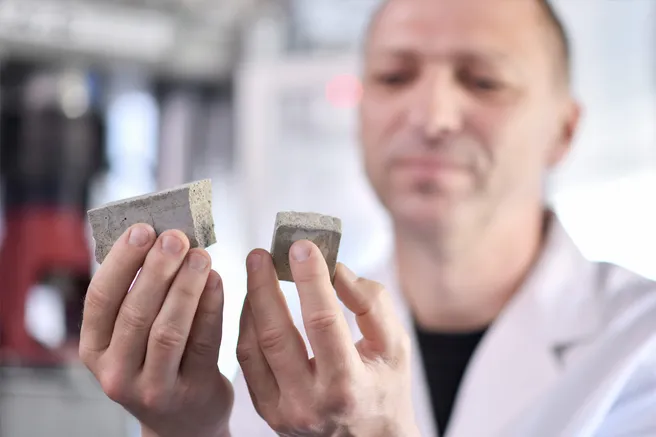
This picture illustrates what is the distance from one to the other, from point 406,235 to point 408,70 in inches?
7.6

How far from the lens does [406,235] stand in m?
0.86

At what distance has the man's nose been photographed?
0.77 meters

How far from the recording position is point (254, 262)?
519mm

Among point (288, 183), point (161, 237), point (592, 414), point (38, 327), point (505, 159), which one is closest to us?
point (161, 237)

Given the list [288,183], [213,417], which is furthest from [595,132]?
[213,417]

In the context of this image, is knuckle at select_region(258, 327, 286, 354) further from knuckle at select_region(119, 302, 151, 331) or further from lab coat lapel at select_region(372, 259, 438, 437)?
lab coat lapel at select_region(372, 259, 438, 437)

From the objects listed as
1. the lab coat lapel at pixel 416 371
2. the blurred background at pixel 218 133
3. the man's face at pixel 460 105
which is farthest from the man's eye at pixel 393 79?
the blurred background at pixel 218 133

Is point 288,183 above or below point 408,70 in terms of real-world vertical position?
below

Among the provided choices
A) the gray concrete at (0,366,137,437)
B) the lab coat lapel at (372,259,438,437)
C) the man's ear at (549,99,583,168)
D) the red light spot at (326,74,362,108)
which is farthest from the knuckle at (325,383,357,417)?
the red light spot at (326,74,362,108)

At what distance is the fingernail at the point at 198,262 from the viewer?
0.48 meters

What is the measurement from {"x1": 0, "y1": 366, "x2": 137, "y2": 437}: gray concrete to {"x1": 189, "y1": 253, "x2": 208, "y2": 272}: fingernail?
3.66 ft

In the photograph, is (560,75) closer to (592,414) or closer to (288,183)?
(592,414)

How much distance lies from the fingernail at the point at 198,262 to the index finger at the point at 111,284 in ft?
0.11

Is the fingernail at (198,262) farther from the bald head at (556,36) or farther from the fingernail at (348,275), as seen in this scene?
the bald head at (556,36)
